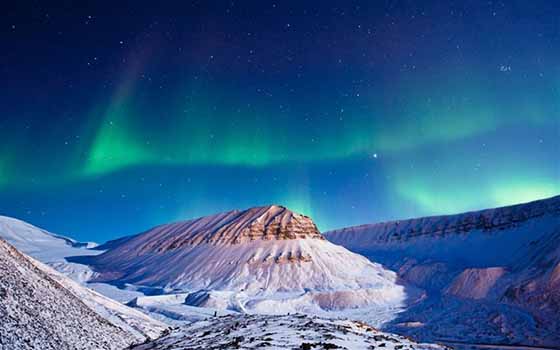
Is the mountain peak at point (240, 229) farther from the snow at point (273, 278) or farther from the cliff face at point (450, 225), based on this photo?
the cliff face at point (450, 225)

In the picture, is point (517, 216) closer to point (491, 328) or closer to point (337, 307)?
point (337, 307)

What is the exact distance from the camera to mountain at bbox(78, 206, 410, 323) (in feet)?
223

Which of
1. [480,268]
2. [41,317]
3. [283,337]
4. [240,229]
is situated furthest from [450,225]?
[41,317]

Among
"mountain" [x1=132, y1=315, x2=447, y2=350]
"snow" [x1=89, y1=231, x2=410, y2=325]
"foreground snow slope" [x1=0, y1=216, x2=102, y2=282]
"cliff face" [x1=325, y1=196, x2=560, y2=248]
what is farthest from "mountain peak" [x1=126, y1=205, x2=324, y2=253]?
"mountain" [x1=132, y1=315, x2=447, y2=350]

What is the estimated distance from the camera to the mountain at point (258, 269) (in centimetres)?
6800

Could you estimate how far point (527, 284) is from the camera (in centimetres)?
5634

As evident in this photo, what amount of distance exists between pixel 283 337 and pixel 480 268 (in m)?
72.0

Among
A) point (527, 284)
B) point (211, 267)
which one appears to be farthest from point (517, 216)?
point (211, 267)

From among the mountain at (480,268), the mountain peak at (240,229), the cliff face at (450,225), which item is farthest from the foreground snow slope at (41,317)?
the cliff face at (450,225)

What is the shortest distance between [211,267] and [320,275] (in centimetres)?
2332

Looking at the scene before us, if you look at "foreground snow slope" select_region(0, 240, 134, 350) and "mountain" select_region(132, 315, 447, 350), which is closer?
"mountain" select_region(132, 315, 447, 350)

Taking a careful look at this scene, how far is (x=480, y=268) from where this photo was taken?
2950 inches

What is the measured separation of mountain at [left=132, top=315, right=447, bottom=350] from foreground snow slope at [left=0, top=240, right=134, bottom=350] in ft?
9.85

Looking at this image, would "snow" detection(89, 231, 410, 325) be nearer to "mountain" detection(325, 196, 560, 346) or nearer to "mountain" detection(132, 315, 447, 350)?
"mountain" detection(325, 196, 560, 346)
